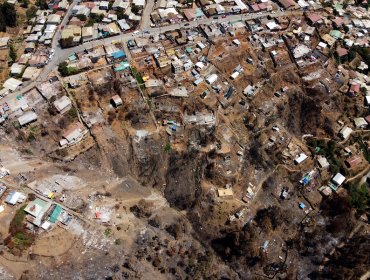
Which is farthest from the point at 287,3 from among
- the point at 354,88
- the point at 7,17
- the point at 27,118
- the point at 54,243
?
the point at 54,243

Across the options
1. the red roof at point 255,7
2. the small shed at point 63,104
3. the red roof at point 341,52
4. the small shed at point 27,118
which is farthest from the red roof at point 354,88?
the small shed at point 27,118

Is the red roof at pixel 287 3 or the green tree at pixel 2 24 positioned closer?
the green tree at pixel 2 24

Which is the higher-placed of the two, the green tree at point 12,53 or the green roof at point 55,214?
the green tree at point 12,53

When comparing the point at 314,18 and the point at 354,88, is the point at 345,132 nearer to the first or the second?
the point at 354,88

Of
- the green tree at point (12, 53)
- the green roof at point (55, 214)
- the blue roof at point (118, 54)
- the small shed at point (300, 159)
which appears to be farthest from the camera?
the blue roof at point (118, 54)

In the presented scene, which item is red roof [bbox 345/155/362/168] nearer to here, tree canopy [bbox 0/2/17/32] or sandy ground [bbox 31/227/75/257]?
sandy ground [bbox 31/227/75/257]

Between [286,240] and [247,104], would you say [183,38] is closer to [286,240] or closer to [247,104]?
[247,104]

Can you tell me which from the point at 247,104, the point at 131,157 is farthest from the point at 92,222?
the point at 247,104

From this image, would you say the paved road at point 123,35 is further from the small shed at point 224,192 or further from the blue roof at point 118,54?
A: the small shed at point 224,192

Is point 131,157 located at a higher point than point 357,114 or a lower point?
higher

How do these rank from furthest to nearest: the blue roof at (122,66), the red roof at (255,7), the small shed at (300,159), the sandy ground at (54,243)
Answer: the red roof at (255,7)
the small shed at (300,159)
the blue roof at (122,66)
the sandy ground at (54,243)

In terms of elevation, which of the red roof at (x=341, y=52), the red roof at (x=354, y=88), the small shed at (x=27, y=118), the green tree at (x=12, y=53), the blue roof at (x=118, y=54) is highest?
the green tree at (x=12, y=53)
